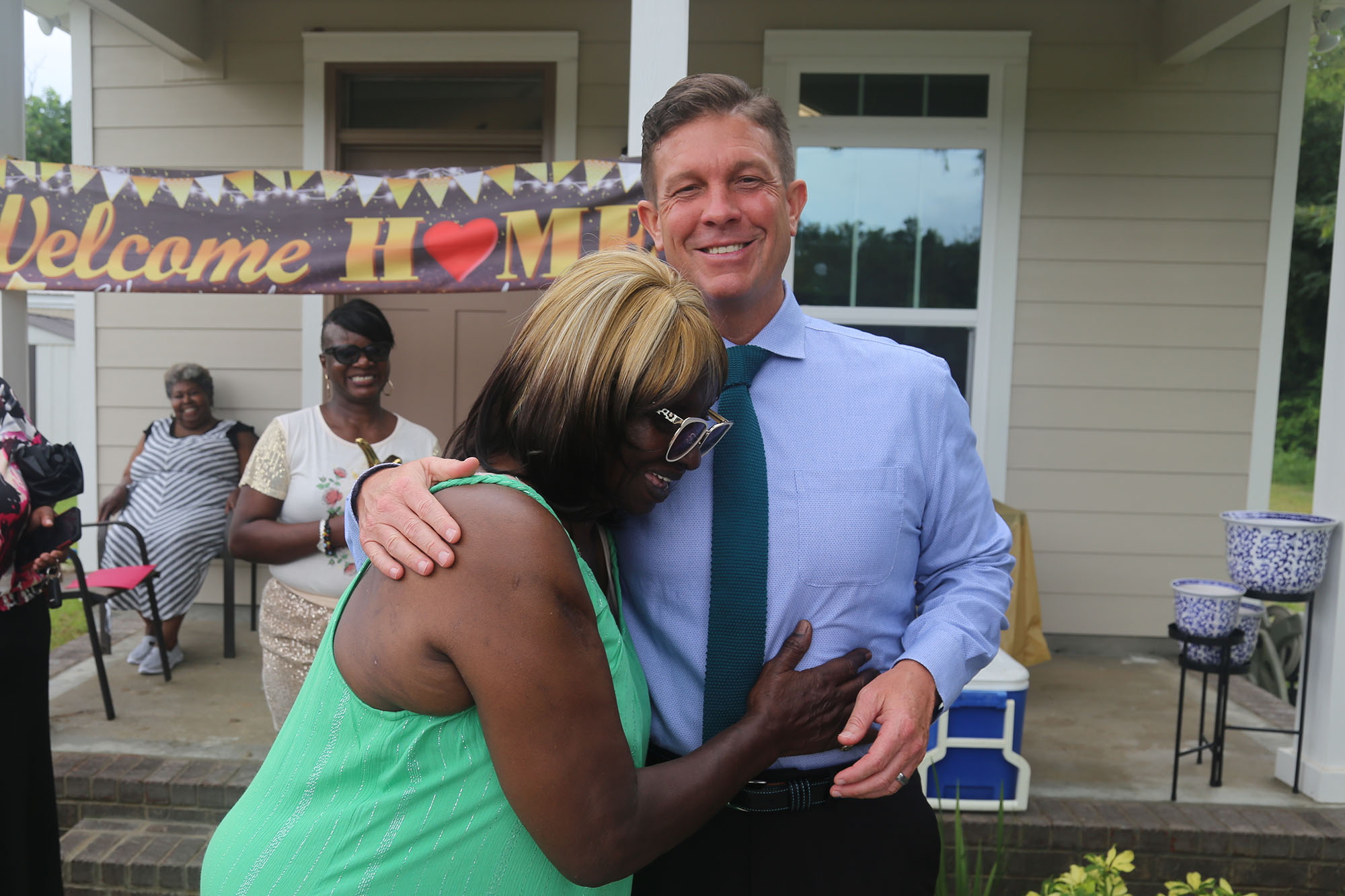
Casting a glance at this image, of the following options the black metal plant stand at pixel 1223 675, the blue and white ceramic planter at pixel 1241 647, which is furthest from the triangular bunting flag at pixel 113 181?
the blue and white ceramic planter at pixel 1241 647

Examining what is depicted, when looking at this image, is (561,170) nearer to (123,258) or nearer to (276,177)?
(276,177)

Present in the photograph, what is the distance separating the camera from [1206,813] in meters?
A: 3.21

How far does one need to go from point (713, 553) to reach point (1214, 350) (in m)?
4.58

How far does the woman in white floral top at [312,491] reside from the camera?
2.93 m

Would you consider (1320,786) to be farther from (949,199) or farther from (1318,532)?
(949,199)

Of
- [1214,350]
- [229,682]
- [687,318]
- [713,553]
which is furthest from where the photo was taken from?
[1214,350]

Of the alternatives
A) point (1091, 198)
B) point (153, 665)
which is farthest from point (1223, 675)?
point (153, 665)

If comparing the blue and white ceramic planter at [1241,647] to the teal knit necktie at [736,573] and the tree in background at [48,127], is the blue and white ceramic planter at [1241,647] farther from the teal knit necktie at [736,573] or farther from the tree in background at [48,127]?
the tree in background at [48,127]

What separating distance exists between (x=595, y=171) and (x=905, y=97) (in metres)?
2.53

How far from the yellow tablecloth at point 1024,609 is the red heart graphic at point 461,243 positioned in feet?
8.83

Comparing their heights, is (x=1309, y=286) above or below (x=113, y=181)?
above

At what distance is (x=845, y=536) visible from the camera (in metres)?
1.39

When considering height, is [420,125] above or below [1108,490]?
above

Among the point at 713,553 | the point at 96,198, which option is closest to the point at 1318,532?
the point at 713,553
